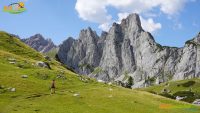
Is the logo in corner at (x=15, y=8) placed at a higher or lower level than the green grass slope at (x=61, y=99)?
higher

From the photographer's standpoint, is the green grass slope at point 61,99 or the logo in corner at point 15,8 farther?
the logo in corner at point 15,8

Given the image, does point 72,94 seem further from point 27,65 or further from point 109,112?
point 27,65

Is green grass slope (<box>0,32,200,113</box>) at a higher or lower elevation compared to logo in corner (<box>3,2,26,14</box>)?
lower

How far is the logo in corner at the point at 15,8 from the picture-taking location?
54431mm

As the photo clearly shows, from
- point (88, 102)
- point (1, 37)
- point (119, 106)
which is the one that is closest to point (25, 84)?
point (88, 102)

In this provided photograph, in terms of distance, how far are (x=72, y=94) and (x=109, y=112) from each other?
15363 millimetres

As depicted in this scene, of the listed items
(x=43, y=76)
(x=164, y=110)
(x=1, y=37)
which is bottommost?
(x=164, y=110)

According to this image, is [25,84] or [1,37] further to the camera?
[1,37]

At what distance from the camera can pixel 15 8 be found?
186ft

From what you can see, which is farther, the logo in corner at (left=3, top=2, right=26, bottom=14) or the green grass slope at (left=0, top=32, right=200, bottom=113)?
the logo in corner at (left=3, top=2, right=26, bottom=14)

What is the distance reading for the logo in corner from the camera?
5443 cm

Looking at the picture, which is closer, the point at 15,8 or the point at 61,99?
the point at 15,8

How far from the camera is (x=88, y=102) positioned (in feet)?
188

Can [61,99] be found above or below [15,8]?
below
